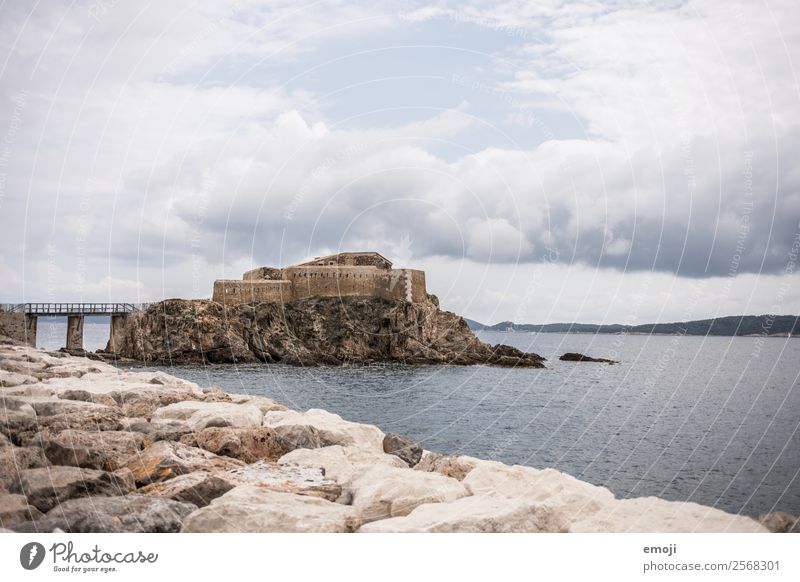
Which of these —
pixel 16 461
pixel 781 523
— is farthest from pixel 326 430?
pixel 781 523

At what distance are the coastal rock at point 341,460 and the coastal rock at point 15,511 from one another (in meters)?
4.05

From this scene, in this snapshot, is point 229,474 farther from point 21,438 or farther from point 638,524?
point 638,524

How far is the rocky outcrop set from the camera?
73.9m

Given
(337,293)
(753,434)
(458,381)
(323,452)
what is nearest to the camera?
(323,452)

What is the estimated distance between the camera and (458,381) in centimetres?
6450

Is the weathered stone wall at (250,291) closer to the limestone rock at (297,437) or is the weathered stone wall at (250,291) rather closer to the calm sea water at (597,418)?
the calm sea water at (597,418)

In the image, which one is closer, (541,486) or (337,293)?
(541,486)

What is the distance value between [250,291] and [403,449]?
6693 cm

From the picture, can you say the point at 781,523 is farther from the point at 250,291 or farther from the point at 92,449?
the point at 250,291

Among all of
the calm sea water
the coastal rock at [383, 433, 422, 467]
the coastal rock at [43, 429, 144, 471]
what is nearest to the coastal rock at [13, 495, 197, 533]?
the coastal rock at [43, 429, 144, 471]

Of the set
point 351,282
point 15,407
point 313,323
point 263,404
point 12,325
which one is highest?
point 351,282

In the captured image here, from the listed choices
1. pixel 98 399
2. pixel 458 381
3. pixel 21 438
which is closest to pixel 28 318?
pixel 458 381

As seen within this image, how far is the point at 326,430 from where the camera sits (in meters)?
14.2
